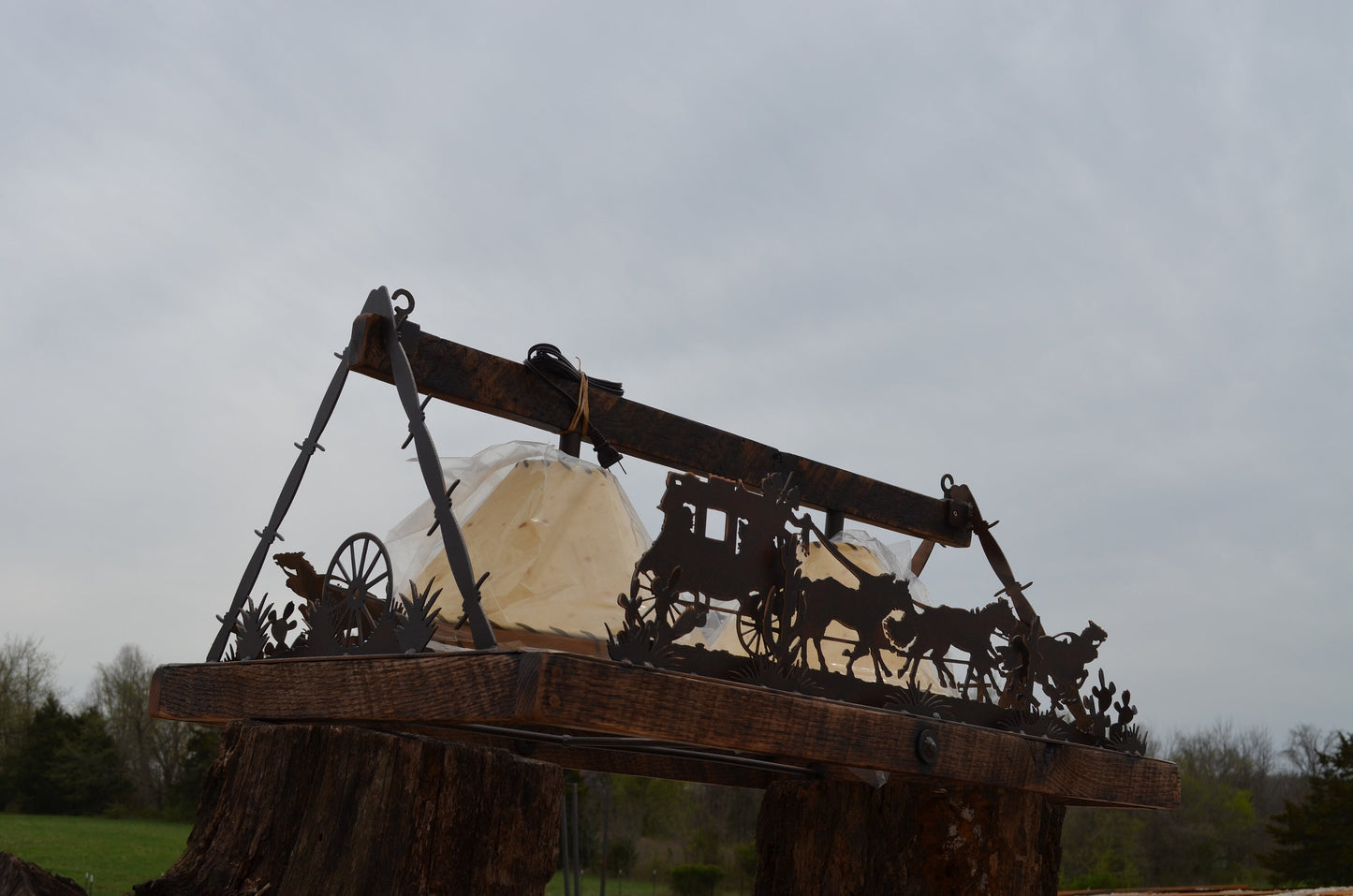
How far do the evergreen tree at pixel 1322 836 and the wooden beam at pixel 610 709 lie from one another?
16.5 metres

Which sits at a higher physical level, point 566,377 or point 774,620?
point 566,377

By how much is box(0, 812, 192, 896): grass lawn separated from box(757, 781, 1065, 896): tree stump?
461 inches

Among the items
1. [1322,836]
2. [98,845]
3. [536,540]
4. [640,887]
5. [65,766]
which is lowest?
[98,845]

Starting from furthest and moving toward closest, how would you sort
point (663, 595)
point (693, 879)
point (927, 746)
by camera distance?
point (693, 879) → point (927, 746) → point (663, 595)

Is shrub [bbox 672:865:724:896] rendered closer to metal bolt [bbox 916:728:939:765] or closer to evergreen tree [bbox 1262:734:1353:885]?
evergreen tree [bbox 1262:734:1353:885]

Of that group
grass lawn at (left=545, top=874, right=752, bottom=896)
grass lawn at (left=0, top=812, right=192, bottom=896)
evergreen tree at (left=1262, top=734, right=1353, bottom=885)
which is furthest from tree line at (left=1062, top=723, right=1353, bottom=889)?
grass lawn at (left=0, top=812, right=192, bottom=896)

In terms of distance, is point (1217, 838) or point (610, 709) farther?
point (1217, 838)

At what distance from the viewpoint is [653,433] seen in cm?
211

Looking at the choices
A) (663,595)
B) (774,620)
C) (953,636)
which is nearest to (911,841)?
(953,636)

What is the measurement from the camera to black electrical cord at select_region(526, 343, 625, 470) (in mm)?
1920

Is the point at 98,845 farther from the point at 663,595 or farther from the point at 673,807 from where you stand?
the point at 663,595

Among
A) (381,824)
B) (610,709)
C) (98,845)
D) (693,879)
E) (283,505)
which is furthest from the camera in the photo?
(693,879)

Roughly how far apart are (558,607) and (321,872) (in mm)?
480

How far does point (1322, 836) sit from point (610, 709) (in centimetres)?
1809
